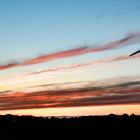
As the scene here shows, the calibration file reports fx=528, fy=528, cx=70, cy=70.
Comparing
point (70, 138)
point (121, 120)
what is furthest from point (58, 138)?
point (121, 120)

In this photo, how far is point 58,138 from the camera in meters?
125

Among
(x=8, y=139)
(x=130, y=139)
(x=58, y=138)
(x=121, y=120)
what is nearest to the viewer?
(x=130, y=139)

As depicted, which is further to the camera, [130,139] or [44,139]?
[44,139]

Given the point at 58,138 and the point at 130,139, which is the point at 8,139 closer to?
the point at 58,138

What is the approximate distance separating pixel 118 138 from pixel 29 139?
19.7 m

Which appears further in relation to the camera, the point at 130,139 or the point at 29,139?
the point at 29,139

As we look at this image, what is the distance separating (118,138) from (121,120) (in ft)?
271

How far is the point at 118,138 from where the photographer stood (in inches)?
4550

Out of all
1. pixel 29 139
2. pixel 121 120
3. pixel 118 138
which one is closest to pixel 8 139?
pixel 29 139

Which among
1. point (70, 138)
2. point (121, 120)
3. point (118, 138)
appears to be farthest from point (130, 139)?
point (121, 120)

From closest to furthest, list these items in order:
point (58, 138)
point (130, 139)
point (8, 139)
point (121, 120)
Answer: point (130, 139) < point (8, 139) < point (58, 138) < point (121, 120)

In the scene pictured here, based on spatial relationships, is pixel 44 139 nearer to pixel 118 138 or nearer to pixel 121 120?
pixel 118 138

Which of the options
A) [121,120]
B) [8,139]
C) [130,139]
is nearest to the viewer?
[130,139]

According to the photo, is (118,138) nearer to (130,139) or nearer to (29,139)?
(130,139)
